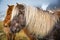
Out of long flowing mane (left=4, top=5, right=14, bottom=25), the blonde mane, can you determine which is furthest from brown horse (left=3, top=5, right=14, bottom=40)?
the blonde mane

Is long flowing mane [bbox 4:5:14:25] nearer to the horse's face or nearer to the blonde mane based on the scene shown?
the horse's face

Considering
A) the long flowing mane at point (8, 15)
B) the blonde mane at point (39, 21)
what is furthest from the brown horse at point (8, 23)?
the blonde mane at point (39, 21)

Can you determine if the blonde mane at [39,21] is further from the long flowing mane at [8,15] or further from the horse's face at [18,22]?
the long flowing mane at [8,15]

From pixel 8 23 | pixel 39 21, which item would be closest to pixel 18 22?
pixel 8 23

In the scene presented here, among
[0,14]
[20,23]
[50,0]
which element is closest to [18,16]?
[20,23]

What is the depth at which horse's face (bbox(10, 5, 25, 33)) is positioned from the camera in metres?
1.88

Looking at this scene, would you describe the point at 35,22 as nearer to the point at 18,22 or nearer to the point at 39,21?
the point at 39,21

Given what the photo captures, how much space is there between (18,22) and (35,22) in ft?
0.60

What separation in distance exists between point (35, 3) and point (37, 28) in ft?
0.89

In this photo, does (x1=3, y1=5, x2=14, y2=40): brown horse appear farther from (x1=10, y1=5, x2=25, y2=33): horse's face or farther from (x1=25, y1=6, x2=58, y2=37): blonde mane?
(x1=25, y1=6, x2=58, y2=37): blonde mane

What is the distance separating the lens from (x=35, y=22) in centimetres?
187

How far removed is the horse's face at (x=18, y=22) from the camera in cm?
188

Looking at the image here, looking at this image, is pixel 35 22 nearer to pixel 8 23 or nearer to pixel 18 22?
pixel 18 22

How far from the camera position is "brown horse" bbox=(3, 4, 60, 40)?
6.07 ft
